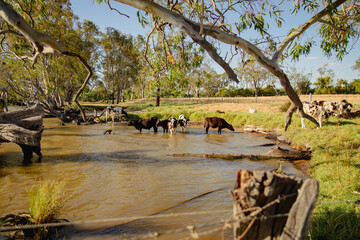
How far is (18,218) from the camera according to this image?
3.64 meters

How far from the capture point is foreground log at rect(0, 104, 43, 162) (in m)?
7.33

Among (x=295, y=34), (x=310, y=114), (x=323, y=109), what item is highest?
(x=295, y=34)

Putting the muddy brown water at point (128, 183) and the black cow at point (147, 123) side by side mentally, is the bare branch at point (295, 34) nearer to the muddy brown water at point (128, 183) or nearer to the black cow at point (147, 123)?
the muddy brown water at point (128, 183)

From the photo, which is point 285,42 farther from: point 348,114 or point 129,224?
point 348,114

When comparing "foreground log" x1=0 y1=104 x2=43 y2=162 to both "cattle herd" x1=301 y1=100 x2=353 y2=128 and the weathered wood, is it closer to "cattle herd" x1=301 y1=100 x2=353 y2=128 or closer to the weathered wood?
the weathered wood

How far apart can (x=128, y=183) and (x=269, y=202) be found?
500 cm

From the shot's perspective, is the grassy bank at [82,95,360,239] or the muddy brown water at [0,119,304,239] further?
the muddy brown water at [0,119,304,239]

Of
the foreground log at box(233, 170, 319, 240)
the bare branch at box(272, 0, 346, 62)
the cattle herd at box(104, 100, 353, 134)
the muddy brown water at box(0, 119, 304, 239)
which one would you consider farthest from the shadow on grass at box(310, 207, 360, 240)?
the cattle herd at box(104, 100, 353, 134)

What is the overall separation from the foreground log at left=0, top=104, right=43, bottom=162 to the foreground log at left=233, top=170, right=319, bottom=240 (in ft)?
25.2

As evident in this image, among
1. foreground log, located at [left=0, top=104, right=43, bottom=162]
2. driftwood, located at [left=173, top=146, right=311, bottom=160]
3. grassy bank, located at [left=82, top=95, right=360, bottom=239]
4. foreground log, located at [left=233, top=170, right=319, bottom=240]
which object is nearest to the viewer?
foreground log, located at [left=233, top=170, right=319, bottom=240]

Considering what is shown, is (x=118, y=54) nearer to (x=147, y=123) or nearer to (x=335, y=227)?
(x=147, y=123)

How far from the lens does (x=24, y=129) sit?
24.6 feet

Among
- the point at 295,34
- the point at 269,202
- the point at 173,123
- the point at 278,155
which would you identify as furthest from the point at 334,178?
the point at 173,123

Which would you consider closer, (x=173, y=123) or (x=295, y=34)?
(x=295, y=34)
